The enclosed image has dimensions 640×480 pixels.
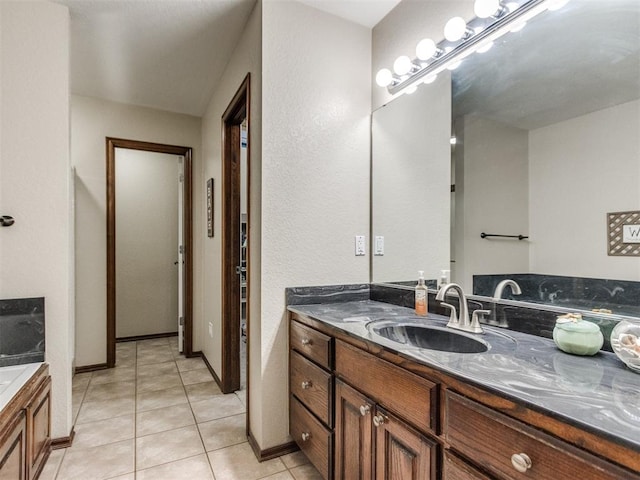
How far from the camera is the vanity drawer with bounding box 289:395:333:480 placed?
4.88 ft

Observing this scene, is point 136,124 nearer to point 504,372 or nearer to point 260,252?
point 260,252

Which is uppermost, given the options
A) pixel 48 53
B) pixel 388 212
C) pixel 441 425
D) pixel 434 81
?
pixel 48 53

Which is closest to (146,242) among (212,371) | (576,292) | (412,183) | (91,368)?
(91,368)

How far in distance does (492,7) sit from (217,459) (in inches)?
97.0

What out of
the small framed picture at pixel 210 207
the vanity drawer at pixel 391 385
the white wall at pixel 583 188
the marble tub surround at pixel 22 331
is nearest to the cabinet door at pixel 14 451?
the marble tub surround at pixel 22 331

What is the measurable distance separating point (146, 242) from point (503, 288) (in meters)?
4.03

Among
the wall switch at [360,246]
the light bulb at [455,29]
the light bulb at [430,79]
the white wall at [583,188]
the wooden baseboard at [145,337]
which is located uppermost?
the light bulb at [455,29]

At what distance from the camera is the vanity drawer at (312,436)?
1487 mm

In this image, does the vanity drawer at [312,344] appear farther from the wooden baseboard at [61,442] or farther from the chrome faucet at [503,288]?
the wooden baseboard at [61,442]

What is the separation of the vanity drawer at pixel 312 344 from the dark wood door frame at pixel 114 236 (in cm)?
206

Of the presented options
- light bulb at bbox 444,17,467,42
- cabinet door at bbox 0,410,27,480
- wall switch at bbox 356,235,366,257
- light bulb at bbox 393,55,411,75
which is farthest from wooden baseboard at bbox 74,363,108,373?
light bulb at bbox 444,17,467,42

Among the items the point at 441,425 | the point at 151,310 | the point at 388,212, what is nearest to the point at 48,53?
the point at 388,212

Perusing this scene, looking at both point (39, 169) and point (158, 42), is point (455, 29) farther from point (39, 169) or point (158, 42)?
point (39, 169)

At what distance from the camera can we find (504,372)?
887mm
